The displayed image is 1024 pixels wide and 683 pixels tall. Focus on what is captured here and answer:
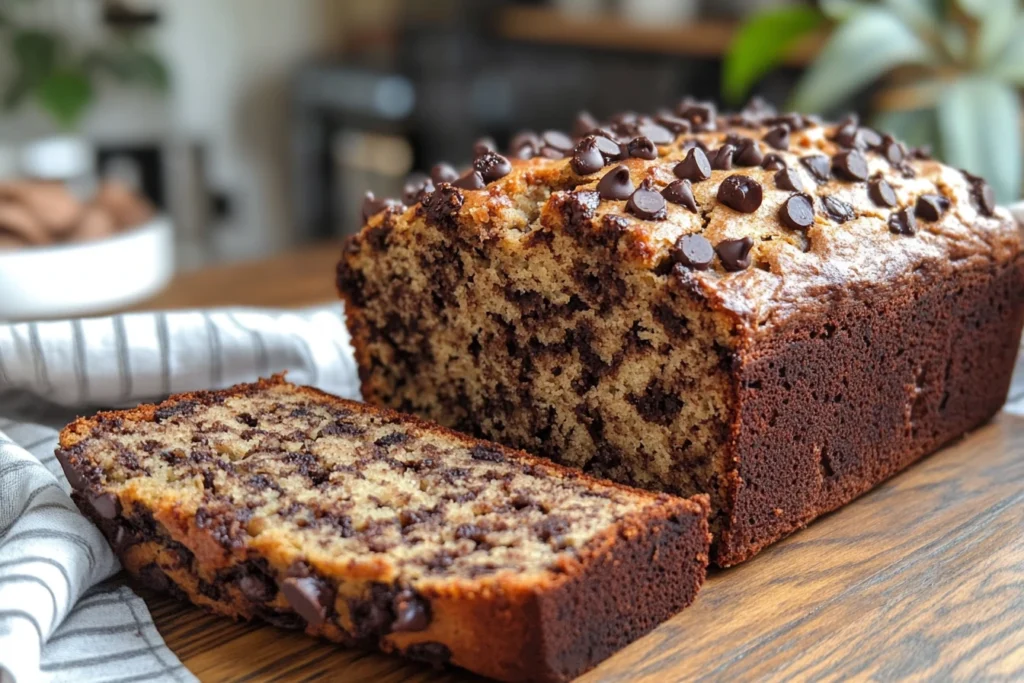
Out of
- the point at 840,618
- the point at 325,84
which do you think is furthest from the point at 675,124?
the point at 325,84

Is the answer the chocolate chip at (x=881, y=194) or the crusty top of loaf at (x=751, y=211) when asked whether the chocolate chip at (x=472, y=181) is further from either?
the chocolate chip at (x=881, y=194)

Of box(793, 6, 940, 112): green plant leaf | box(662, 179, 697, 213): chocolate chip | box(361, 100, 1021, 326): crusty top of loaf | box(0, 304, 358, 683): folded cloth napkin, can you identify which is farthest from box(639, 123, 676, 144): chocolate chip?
box(793, 6, 940, 112): green plant leaf

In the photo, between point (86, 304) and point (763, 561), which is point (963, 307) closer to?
point (763, 561)

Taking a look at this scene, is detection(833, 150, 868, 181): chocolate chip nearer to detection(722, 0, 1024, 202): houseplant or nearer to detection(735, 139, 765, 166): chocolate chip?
detection(735, 139, 765, 166): chocolate chip

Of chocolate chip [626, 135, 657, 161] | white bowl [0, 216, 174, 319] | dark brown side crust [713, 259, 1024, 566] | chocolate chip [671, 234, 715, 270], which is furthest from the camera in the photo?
white bowl [0, 216, 174, 319]

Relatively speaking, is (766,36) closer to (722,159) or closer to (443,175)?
(722,159)

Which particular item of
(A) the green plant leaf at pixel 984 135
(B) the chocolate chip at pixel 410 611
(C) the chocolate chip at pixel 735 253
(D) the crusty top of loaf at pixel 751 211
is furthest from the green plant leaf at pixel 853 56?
(B) the chocolate chip at pixel 410 611
